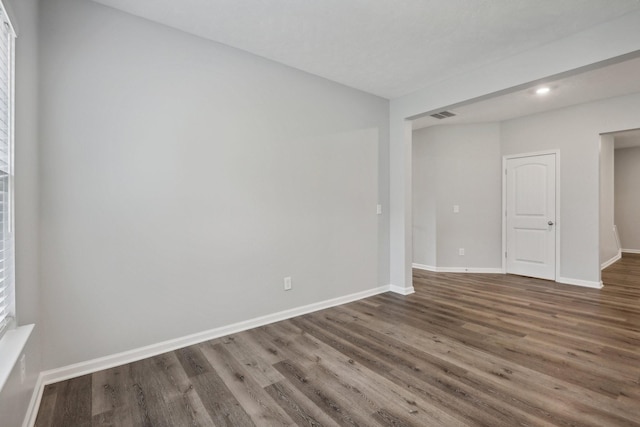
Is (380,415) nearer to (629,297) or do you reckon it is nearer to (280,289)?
(280,289)

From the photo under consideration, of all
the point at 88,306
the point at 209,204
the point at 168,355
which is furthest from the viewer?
the point at 209,204

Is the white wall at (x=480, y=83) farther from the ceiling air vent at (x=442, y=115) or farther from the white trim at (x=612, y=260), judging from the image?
the white trim at (x=612, y=260)

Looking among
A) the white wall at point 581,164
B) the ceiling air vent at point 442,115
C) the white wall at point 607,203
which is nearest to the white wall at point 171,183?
the ceiling air vent at point 442,115

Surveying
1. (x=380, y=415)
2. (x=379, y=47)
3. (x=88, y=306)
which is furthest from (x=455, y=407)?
(x=379, y=47)

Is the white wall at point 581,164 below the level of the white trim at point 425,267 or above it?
above

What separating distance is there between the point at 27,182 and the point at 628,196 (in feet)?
36.1

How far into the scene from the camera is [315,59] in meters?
3.10

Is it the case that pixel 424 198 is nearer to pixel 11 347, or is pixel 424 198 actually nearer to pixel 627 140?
pixel 627 140

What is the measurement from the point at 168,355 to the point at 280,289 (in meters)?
1.16

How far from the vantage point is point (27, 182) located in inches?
72.9

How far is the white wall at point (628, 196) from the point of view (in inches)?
289

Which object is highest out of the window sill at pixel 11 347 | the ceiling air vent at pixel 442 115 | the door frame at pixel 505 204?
the ceiling air vent at pixel 442 115

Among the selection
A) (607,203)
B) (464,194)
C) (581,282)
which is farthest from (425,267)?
(607,203)

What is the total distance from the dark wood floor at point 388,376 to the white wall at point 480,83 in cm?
122
